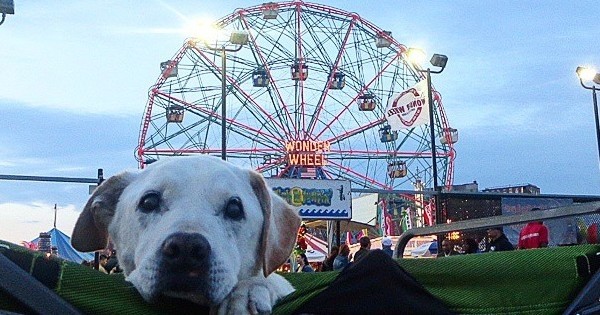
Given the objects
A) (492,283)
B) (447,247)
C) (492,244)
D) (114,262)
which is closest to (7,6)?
(114,262)

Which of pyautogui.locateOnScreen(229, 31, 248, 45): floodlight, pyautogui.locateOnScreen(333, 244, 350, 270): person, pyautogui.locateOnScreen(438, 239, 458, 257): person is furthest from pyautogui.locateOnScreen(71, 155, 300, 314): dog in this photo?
pyautogui.locateOnScreen(229, 31, 248, 45): floodlight

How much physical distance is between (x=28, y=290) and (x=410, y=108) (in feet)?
47.7

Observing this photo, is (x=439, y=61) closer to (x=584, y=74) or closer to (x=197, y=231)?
(x=584, y=74)

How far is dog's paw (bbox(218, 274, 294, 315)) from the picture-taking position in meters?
1.44

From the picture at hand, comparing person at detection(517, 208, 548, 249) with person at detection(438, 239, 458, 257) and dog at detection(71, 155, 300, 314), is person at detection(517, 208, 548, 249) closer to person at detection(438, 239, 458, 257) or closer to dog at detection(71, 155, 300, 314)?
person at detection(438, 239, 458, 257)

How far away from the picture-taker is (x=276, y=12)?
36375 millimetres

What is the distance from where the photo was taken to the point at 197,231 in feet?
4.92

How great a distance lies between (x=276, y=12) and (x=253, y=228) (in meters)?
35.5

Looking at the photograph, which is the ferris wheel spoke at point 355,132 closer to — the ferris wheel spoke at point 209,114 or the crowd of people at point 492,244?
the ferris wheel spoke at point 209,114

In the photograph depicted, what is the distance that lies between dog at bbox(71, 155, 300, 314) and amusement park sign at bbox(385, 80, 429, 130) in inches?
517

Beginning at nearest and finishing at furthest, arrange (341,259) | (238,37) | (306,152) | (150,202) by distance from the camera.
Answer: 1. (150,202)
2. (341,259)
3. (238,37)
4. (306,152)

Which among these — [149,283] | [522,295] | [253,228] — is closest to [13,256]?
[149,283]

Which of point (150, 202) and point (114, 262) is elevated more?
point (150, 202)

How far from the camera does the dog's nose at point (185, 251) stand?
1427mm
